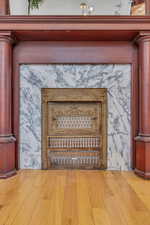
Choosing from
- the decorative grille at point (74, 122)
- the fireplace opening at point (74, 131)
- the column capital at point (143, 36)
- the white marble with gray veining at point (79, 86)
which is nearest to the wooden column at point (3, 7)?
the white marble with gray veining at point (79, 86)

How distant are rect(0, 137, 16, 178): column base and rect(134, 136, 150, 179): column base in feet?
4.55

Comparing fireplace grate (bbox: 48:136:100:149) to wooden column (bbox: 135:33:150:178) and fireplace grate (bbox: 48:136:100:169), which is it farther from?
wooden column (bbox: 135:33:150:178)

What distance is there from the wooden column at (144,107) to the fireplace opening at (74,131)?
1.50 feet

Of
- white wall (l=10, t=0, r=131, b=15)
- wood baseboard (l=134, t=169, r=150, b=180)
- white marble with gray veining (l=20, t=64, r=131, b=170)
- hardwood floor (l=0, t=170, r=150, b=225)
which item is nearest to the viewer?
hardwood floor (l=0, t=170, r=150, b=225)

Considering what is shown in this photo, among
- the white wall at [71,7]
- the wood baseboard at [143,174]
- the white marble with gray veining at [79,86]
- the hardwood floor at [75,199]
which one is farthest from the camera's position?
the white wall at [71,7]

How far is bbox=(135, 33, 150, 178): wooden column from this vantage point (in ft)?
8.07

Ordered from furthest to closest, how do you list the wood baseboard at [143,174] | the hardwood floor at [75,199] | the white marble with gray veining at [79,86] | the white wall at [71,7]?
the white wall at [71,7]
the white marble with gray veining at [79,86]
the wood baseboard at [143,174]
the hardwood floor at [75,199]

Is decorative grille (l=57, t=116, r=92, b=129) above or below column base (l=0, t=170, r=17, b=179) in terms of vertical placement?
above

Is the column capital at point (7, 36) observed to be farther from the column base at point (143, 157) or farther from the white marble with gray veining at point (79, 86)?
the column base at point (143, 157)

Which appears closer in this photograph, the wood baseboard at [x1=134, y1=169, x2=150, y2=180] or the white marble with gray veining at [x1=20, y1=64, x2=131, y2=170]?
the wood baseboard at [x1=134, y1=169, x2=150, y2=180]

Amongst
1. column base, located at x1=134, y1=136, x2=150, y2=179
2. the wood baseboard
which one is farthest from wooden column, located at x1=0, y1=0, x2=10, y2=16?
the wood baseboard

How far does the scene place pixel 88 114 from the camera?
2.87 m

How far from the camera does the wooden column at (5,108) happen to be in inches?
97.9

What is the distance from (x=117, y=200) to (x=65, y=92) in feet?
4.67
